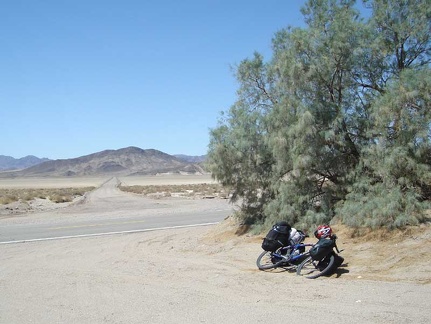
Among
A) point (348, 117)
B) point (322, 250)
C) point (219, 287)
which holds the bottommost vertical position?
point (219, 287)

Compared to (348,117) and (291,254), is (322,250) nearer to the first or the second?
(291,254)

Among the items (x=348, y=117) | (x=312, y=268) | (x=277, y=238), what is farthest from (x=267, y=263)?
(x=348, y=117)

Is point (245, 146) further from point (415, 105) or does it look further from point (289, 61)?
point (415, 105)

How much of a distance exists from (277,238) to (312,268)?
1.06 metres

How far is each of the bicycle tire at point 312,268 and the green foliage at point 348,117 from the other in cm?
258

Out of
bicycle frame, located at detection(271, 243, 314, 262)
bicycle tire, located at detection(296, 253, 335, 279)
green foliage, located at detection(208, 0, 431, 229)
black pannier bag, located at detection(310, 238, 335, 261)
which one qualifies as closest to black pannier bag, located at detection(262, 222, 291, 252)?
bicycle frame, located at detection(271, 243, 314, 262)

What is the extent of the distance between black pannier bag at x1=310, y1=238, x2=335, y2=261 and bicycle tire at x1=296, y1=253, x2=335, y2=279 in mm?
212

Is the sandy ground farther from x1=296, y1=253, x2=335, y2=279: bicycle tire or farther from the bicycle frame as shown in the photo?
the bicycle frame

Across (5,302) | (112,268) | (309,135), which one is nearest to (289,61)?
(309,135)

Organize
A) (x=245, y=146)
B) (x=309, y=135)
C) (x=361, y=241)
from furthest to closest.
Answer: (x=245, y=146) → (x=309, y=135) → (x=361, y=241)

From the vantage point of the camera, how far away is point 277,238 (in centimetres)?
978

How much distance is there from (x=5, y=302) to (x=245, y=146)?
8.85 meters

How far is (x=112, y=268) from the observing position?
10.9m

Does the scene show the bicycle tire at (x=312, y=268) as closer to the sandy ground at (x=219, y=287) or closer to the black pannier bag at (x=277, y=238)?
the sandy ground at (x=219, y=287)
